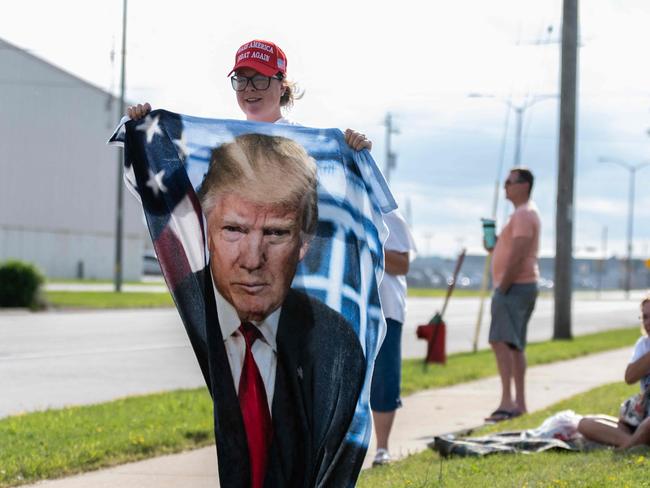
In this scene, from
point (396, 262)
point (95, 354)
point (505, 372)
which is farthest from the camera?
point (95, 354)

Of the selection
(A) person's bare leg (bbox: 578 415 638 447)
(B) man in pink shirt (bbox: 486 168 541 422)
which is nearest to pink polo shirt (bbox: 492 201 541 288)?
(B) man in pink shirt (bbox: 486 168 541 422)

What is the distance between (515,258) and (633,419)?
234 centimetres

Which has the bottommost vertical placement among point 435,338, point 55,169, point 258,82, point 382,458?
point 382,458

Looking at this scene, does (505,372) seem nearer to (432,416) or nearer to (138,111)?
(432,416)

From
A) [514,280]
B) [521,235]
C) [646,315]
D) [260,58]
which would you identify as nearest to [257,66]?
[260,58]

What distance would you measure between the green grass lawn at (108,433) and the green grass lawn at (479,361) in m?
0.90

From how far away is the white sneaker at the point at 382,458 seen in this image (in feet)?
24.0

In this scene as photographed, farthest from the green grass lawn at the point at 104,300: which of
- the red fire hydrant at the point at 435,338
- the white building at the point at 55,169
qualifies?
the white building at the point at 55,169

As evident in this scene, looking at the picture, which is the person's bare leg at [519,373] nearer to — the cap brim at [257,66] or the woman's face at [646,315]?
the woman's face at [646,315]

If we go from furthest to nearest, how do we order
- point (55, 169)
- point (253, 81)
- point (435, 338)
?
point (55, 169), point (435, 338), point (253, 81)

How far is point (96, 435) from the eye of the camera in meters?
8.10

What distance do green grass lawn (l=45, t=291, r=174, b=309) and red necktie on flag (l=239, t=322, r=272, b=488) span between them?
78.9 ft

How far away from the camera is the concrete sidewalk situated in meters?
6.86

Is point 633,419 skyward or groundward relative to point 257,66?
groundward
